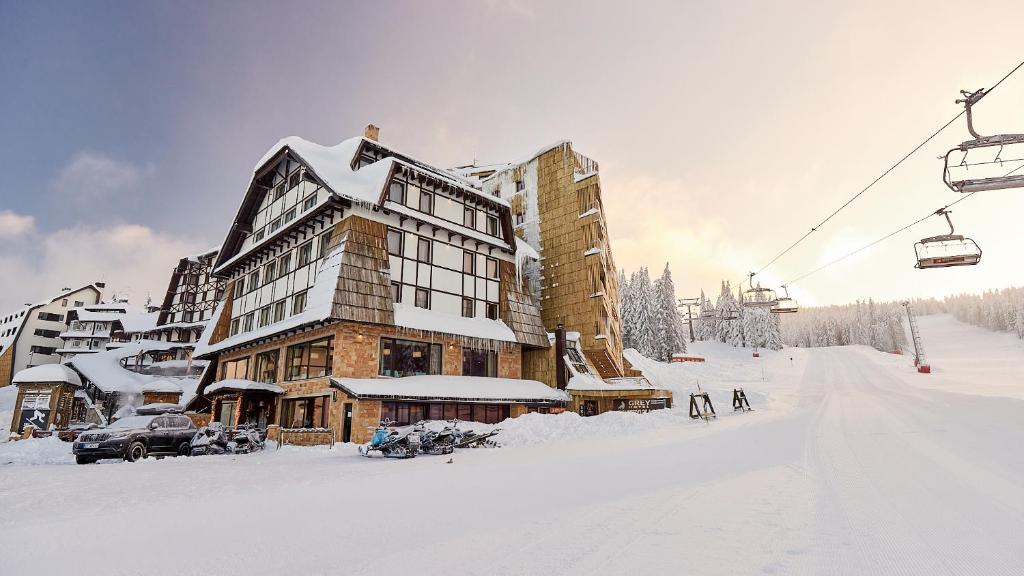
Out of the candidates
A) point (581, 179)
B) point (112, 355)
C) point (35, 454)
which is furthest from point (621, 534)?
point (112, 355)

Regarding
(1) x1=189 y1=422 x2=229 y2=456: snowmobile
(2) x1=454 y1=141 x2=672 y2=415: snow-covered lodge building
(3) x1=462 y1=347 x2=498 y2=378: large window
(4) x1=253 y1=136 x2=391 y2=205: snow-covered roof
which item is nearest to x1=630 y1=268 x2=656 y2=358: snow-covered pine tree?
(2) x1=454 y1=141 x2=672 y2=415: snow-covered lodge building

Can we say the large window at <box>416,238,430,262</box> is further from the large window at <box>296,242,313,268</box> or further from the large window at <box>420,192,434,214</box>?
the large window at <box>296,242,313,268</box>

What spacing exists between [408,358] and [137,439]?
11906 mm

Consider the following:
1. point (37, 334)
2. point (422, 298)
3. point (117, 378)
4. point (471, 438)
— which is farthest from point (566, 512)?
point (37, 334)

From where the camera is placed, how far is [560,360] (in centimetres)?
3095

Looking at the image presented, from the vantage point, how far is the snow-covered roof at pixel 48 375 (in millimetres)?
37438

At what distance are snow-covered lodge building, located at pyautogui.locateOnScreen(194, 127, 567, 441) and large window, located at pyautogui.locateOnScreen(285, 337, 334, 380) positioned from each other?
0.28 ft

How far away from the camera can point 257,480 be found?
11.1 metres

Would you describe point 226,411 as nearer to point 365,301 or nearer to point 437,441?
point 365,301

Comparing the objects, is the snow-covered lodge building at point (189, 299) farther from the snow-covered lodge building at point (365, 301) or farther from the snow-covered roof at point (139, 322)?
the snow-covered lodge building at point (365, 301)

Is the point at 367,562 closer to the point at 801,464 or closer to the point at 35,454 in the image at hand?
the point at 801,464

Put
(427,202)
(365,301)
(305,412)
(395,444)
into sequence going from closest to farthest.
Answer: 1. (395,444)
2. (365,301)
3. (305,412)
4. (427,202)

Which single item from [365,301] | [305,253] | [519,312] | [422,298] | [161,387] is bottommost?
[161,387]

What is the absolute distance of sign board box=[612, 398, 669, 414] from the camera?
3048 cm
